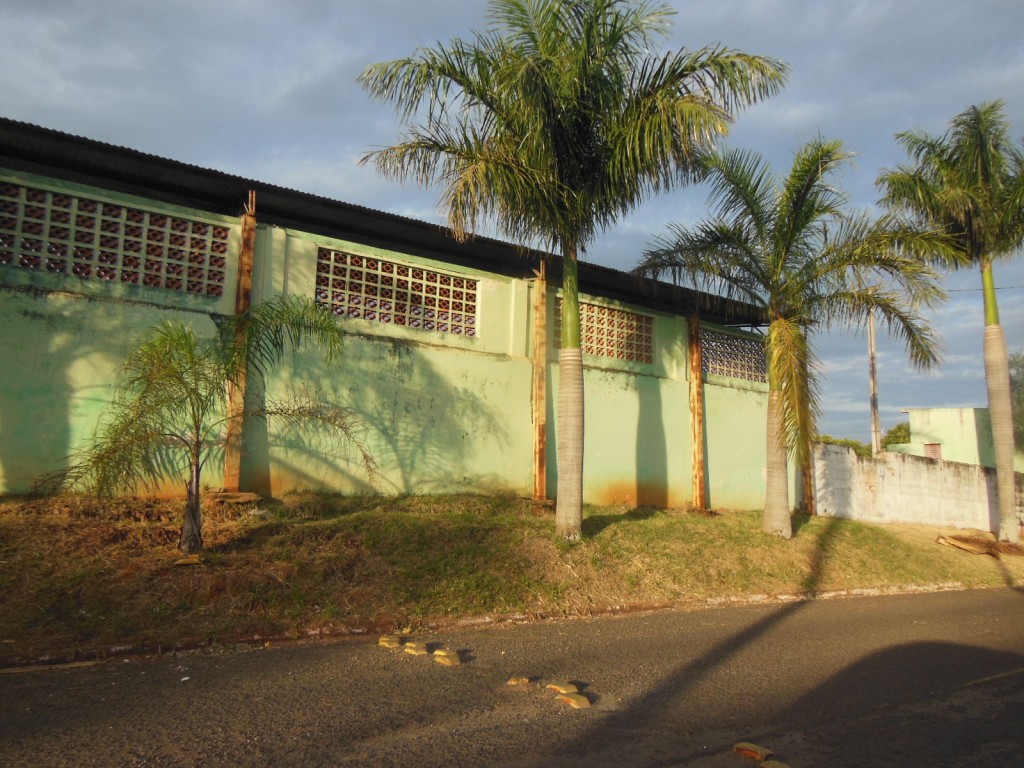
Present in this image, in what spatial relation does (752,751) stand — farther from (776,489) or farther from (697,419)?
(697,419)

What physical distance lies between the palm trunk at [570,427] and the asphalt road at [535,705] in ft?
8.54

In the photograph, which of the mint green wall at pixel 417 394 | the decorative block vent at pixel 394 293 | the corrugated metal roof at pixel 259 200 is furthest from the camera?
the decorative block vent at pixel 394 293

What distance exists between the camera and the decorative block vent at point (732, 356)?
1553 centimetres

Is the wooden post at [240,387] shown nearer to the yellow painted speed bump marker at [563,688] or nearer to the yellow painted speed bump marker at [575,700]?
the yellow painted speed bump marker at [563,688]

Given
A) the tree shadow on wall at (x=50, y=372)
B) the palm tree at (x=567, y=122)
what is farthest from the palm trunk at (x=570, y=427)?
the tree shadow on wall at (x=50, y=372)

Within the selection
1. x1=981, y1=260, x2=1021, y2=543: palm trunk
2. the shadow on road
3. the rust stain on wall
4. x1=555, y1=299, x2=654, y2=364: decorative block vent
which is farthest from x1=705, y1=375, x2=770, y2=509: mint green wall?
the shadow on road

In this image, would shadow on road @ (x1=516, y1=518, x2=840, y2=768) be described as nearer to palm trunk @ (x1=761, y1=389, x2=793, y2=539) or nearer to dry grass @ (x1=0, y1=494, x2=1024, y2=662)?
dry grass @ (x1=0, y1=494, x2=1024, y2=662)

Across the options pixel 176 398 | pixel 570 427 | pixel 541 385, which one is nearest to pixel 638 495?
pixel 541 385

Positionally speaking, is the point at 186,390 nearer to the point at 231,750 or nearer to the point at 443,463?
the point at 231,750

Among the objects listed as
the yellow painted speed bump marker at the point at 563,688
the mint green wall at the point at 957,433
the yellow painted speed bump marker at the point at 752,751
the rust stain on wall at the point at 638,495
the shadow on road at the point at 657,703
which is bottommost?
the shadow on road at the point at 657,703

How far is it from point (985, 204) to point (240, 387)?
1430cm

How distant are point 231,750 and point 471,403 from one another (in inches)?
316

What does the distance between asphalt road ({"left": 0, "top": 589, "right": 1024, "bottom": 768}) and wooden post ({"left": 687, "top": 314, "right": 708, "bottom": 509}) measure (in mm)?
7486

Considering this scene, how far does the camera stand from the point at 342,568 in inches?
291
